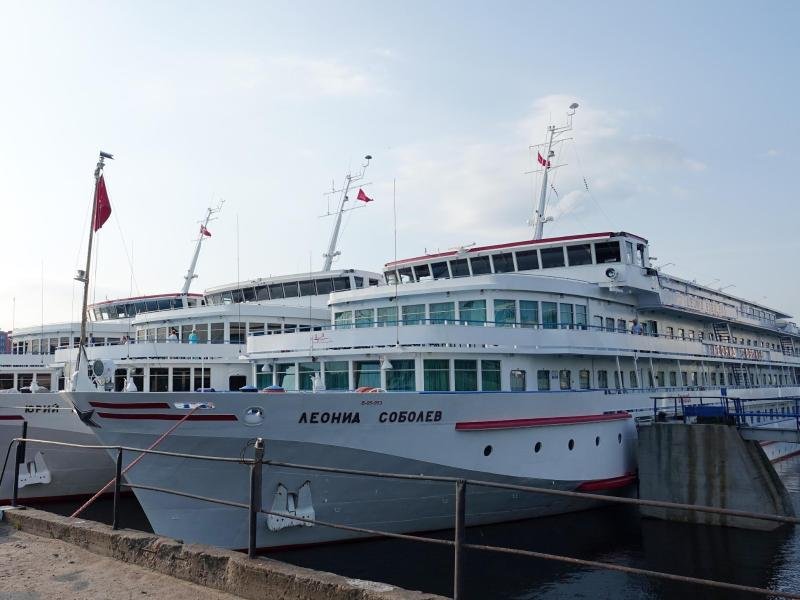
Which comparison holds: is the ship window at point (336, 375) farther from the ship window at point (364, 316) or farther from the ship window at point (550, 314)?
the ship window at point (550, 314)

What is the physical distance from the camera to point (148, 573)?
21.3 feet

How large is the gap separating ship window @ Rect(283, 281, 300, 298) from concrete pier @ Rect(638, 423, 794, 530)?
56.5 feet

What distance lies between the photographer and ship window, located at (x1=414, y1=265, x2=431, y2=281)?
73.5 ft

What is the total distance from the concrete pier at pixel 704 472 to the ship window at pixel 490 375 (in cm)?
474

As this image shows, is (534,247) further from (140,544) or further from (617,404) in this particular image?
(140,544)

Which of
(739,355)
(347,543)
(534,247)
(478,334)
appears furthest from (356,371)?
(739,355)

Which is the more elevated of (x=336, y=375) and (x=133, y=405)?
(x=336, y=375)

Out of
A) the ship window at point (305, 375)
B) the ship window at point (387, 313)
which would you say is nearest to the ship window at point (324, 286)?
the ship window at point (387, 313)

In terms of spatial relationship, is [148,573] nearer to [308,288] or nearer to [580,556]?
[580,556]

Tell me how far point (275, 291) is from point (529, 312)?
1686 centimetres

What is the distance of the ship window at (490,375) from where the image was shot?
1599cm

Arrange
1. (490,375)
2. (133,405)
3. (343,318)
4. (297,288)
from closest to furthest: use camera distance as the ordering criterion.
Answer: (133,405), (490,375), (343,318), (297,288)

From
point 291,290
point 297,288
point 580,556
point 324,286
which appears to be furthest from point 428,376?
point 291,290

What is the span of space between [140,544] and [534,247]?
16.7m
